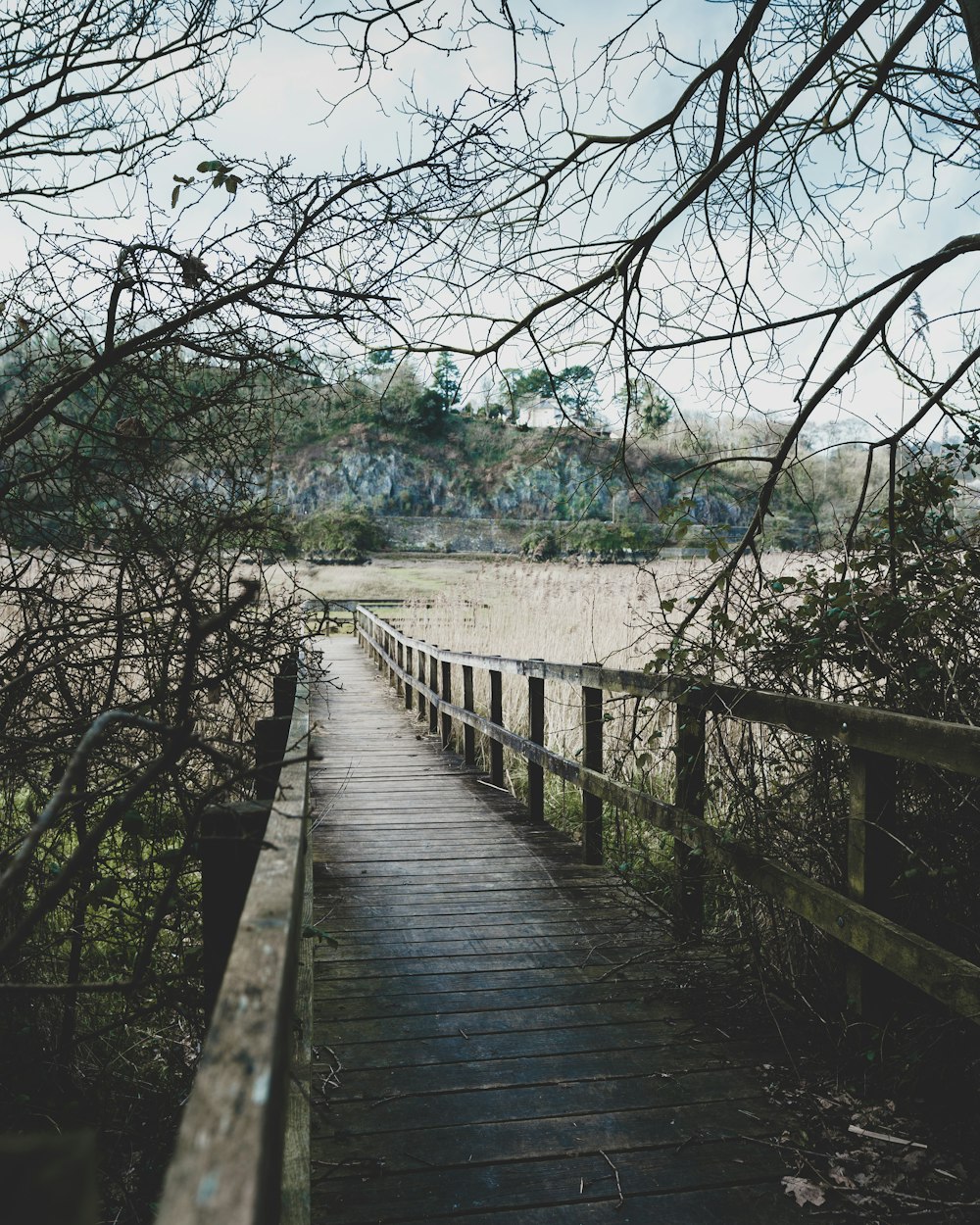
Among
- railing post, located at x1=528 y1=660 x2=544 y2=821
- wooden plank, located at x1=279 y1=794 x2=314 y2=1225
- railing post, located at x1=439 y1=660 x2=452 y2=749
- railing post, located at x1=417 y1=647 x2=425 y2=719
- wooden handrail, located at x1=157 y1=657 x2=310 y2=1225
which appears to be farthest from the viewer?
railing post, located at x1=417 y1=647 x2=425 y2=719

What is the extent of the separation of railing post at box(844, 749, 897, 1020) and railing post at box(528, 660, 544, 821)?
324 cm

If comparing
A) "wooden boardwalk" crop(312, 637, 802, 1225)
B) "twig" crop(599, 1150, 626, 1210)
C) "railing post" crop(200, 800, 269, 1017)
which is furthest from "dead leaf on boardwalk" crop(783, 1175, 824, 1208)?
"railing post" crop(200, 800, 269, 1017)

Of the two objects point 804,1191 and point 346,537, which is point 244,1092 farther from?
point 346,537

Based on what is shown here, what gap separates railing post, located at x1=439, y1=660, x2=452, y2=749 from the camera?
959 cm

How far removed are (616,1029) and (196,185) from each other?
3602 millimetres

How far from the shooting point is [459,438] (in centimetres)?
10656

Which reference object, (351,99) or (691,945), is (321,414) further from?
(691,945)

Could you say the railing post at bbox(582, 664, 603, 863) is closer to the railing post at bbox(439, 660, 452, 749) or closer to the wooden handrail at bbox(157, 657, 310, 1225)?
the wooden handrail at bbox(157, 657, 310, 1225)

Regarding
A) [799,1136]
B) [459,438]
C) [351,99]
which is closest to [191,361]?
[351,99]

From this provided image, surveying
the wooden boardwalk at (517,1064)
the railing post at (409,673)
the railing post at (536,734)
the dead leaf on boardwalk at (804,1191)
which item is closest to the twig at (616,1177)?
the wooden boardwalk at (517,1064)

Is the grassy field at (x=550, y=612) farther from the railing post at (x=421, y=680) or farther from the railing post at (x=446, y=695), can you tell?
the railing post at (x=446, y=695)

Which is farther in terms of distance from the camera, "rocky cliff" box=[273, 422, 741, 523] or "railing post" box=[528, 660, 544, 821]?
"rocky cliff" box=[273, 422, 741, 523]

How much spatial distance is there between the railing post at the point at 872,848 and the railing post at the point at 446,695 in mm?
6640

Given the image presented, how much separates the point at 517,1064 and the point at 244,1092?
254cm
